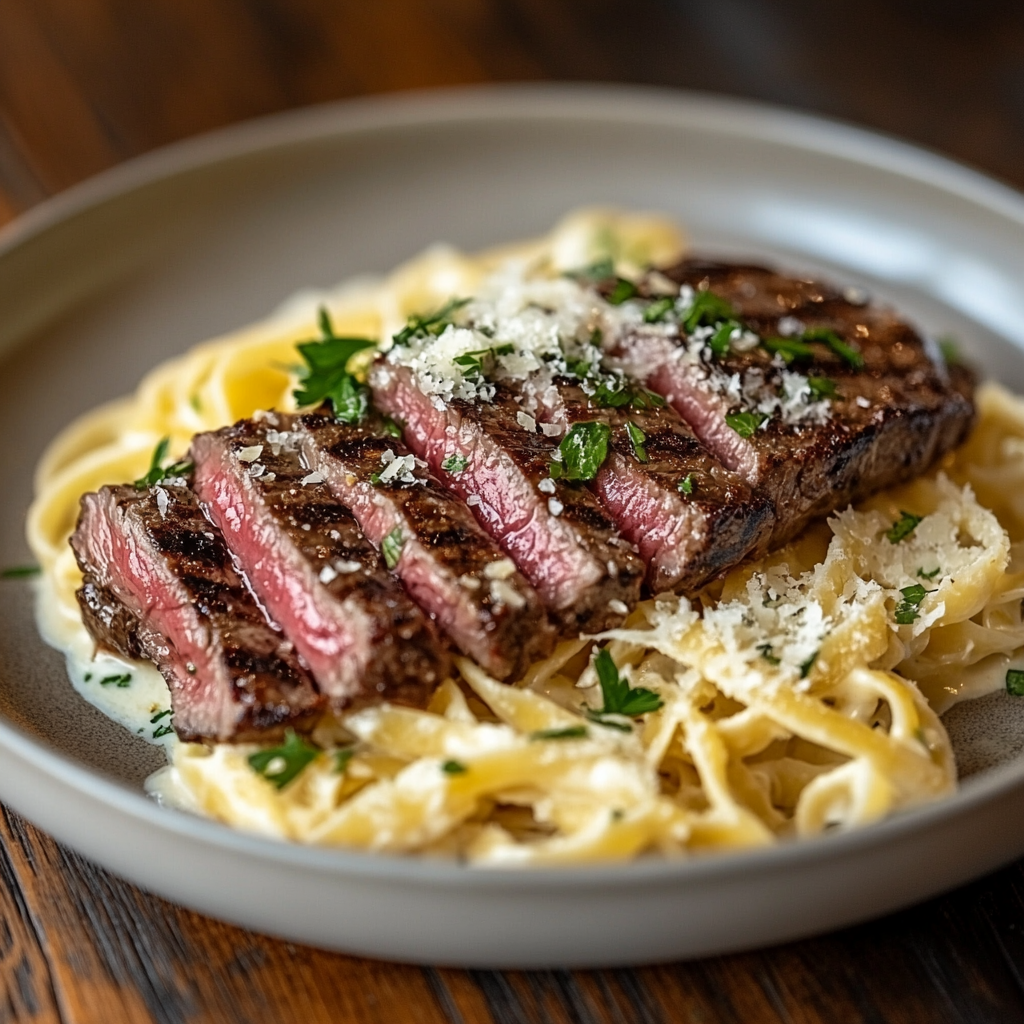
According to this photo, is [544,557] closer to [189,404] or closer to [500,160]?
[189,404]

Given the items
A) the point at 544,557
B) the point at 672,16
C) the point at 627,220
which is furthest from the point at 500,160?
the point at 544,557

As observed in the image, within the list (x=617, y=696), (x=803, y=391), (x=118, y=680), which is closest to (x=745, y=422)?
(x=803, y=391)

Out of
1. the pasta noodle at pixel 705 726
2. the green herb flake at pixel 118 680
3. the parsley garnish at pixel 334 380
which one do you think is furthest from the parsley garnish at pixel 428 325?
the green herb flake at pixel 118 680

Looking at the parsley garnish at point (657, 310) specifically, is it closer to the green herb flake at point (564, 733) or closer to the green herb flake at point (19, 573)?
the green herb flake at point (564, 733)

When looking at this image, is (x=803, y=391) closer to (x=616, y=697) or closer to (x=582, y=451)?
(x=582, y=451)

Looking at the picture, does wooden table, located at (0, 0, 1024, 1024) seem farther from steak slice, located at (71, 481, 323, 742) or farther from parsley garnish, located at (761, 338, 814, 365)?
parsley garnish, located at (761, 338, 814, 365)
